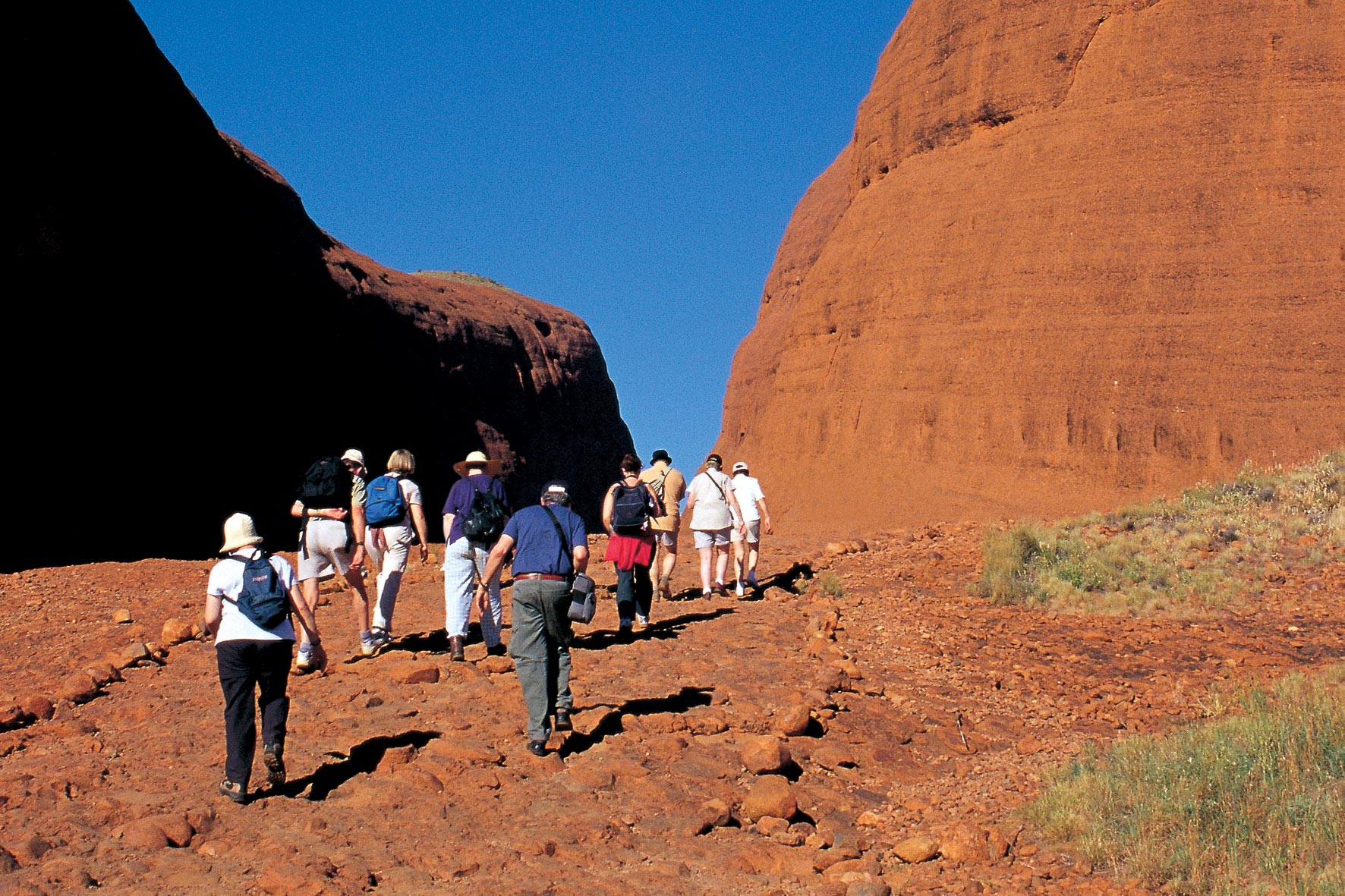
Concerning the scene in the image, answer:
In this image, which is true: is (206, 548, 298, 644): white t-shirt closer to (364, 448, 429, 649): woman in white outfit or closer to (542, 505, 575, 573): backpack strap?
(542, 505, 575, 573): backpack strap

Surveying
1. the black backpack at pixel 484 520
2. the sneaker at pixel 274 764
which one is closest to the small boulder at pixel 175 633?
the black backpack at pixel 484 520

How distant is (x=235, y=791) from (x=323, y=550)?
3.38 m

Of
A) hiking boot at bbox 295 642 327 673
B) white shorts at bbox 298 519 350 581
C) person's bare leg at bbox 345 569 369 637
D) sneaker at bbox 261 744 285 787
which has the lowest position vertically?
sneaker at bbox 261 744 285 787

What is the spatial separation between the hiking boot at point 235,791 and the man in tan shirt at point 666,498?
5.82m

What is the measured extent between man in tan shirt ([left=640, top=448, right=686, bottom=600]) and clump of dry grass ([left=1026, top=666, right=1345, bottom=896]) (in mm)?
5525

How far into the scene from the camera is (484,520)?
9.55 meters

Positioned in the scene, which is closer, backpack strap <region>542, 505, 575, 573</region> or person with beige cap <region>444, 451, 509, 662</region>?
backpack strap <region>542, 505, 575, 573</region>

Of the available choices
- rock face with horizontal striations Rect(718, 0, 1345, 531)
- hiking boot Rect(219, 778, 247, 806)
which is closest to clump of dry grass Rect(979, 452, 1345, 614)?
rock face with horizontal striations Rect(718, 0, 1345, 531)

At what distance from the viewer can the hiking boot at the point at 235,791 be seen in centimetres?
634

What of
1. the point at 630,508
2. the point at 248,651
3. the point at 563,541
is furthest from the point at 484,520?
the point at 248,651

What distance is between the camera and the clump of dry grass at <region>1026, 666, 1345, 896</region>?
5496 mm

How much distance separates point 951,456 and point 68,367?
70.1ft

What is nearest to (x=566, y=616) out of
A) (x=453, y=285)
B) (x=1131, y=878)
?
(x=1131, y=878)

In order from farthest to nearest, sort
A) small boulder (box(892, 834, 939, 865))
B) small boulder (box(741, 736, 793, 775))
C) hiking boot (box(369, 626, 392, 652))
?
1. hiking boot (box(369, 626, 392, 652))
2. small boulder (box(741, 736, 793, 775))
3. small boulder (box(892, 834, 939, 865))
